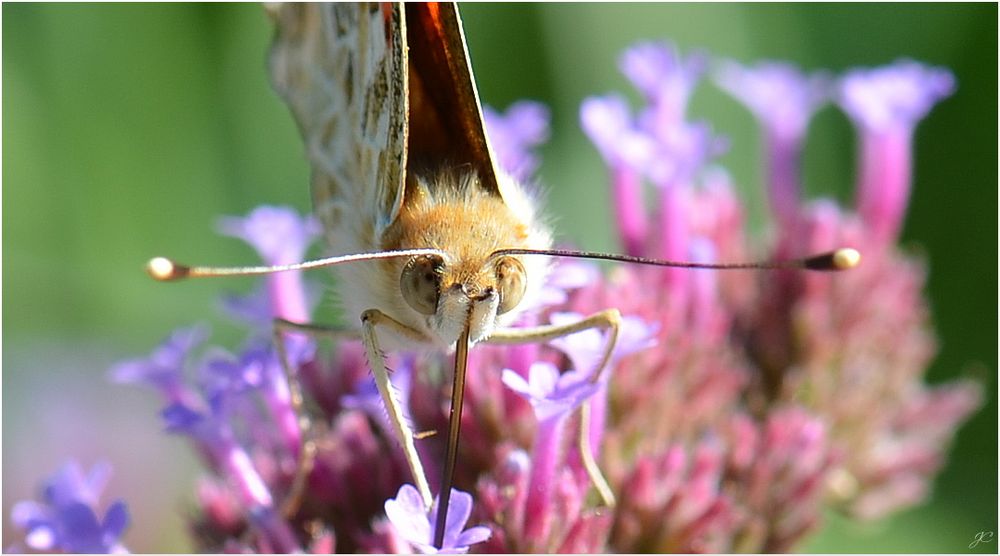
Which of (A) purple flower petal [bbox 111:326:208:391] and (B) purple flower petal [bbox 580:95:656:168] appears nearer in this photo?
(A) purple flower petal [bbox 111:326:208:391]

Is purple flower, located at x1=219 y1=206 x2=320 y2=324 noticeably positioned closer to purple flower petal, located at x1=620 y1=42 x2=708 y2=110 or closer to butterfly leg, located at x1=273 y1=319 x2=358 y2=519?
butterfly leg, located at x1=273 y1=319 x2=358 y2=519

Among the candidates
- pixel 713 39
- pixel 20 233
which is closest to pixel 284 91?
pixel 20 233

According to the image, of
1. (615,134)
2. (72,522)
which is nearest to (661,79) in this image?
(615,134)

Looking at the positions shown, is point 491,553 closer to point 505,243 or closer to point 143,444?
point 505,243

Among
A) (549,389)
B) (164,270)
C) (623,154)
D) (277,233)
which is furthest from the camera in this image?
(623,154)

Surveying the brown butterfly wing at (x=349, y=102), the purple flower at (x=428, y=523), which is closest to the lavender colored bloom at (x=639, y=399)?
the purple flower at (x=428, y=523)

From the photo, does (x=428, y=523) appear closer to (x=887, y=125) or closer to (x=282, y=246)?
(x=282, y=246)

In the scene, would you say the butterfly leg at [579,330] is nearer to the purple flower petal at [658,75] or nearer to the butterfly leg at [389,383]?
the butterfly leg at [389,383]

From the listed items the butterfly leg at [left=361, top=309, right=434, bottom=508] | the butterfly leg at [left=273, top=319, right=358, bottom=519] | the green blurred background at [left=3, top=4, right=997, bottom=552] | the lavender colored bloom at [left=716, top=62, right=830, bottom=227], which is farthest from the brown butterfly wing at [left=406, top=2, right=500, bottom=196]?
the green blurred background at [left=3, top=4, right=997, bottom=552]
